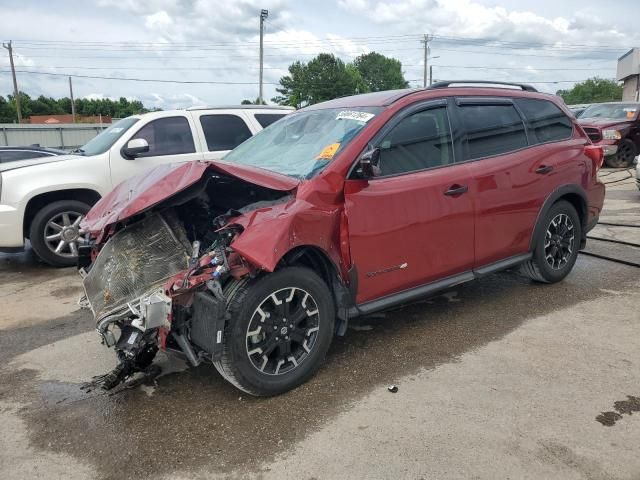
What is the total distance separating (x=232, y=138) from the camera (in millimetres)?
7578

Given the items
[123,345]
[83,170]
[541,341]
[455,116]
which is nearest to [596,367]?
[541,341]

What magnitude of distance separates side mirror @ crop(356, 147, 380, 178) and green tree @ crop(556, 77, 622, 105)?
95.4 metres

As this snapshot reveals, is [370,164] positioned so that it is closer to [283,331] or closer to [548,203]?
[283,331]

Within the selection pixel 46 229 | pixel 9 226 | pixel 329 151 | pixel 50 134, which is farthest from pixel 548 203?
pixel 50 134

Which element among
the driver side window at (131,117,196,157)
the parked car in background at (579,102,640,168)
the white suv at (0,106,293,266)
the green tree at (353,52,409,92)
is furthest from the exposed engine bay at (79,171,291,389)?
the green tree at (353,52,409,92)

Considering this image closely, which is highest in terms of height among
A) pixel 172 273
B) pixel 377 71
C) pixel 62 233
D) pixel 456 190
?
pixel 377 71

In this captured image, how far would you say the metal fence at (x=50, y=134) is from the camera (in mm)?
25156

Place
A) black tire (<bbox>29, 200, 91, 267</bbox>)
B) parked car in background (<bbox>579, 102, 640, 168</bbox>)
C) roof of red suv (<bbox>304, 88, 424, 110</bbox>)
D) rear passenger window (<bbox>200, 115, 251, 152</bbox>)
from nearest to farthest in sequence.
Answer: roof of red suv (<bbox>304, 88, 424, 110</bbox>), black tire (<bbox>29, 200, 91, 267</bbox>), rear passenger window (<bbox>200, 115, 251, 152</bbox>), parked car in background (<bbox>579, 102, 640, 168</bbox>)

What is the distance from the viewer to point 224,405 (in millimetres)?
3256

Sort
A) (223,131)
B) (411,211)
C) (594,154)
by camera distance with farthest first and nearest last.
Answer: (223,131), (594,154), (411,211)

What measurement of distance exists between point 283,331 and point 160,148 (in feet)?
15.6

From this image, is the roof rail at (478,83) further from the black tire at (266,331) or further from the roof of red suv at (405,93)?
the black tire at (266,331)

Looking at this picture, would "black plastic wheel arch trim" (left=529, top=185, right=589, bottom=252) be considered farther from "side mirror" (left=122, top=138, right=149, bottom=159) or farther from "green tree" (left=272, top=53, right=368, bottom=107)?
"green tree" (left=272, top=53, right=368, bottom=107)

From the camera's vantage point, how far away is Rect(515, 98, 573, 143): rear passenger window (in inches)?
191
